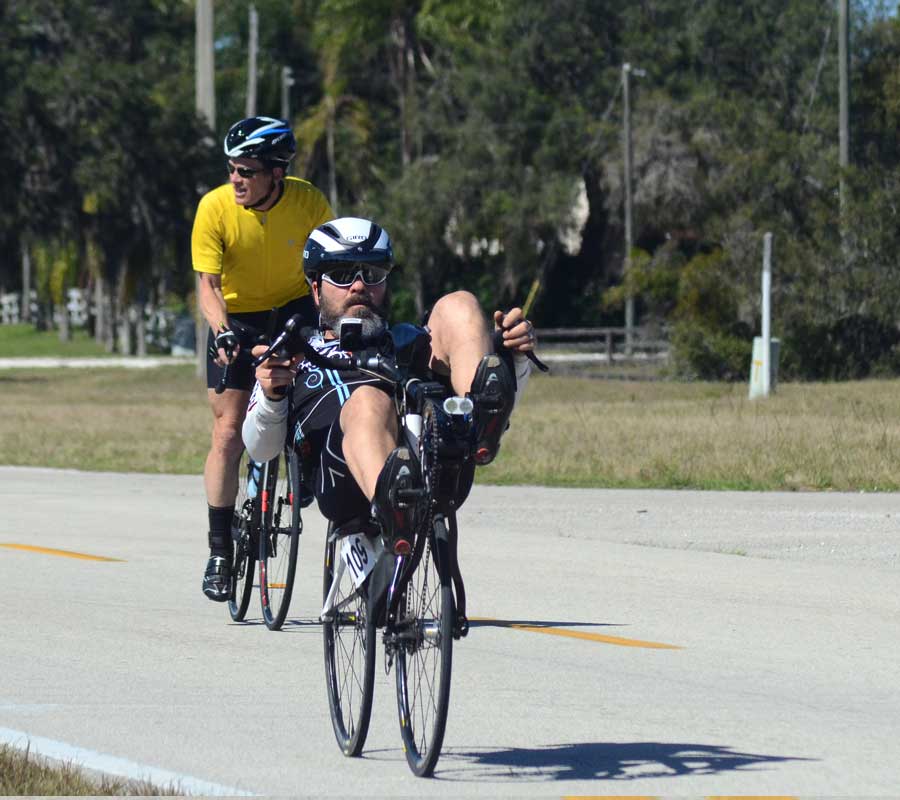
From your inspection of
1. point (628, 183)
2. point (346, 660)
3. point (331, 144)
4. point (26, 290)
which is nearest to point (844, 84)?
point (628, 183)

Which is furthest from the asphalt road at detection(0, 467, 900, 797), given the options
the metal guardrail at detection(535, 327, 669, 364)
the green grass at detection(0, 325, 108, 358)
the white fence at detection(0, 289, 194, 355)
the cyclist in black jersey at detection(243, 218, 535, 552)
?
the green grass at detection(0, 325, 108, 358)

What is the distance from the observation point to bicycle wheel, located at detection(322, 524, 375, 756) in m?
6.45

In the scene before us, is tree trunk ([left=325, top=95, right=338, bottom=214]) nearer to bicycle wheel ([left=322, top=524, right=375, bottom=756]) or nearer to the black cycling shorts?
the black cycling shorts

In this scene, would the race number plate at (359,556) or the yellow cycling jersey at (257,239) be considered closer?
the race number plate at (359,556)

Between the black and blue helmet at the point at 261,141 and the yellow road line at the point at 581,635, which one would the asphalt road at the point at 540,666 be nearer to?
the yellow road line at the point at 581,635

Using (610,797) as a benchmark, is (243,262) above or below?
above

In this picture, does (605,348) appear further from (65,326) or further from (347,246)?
(347,246)

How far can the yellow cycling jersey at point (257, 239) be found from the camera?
9195 mm

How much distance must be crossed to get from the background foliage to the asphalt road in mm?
26788

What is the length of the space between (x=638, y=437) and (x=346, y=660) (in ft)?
50.6

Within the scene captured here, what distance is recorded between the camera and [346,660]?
663 centimetres

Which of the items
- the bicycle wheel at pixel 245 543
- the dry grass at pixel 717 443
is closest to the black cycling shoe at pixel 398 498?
the bicycle wheel at pixel 245 543

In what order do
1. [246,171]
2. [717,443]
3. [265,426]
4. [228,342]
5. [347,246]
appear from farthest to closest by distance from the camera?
[717,443], [246,171], [228,342], [265,426], [347,246]

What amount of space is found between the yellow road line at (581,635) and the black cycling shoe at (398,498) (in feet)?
9.83
